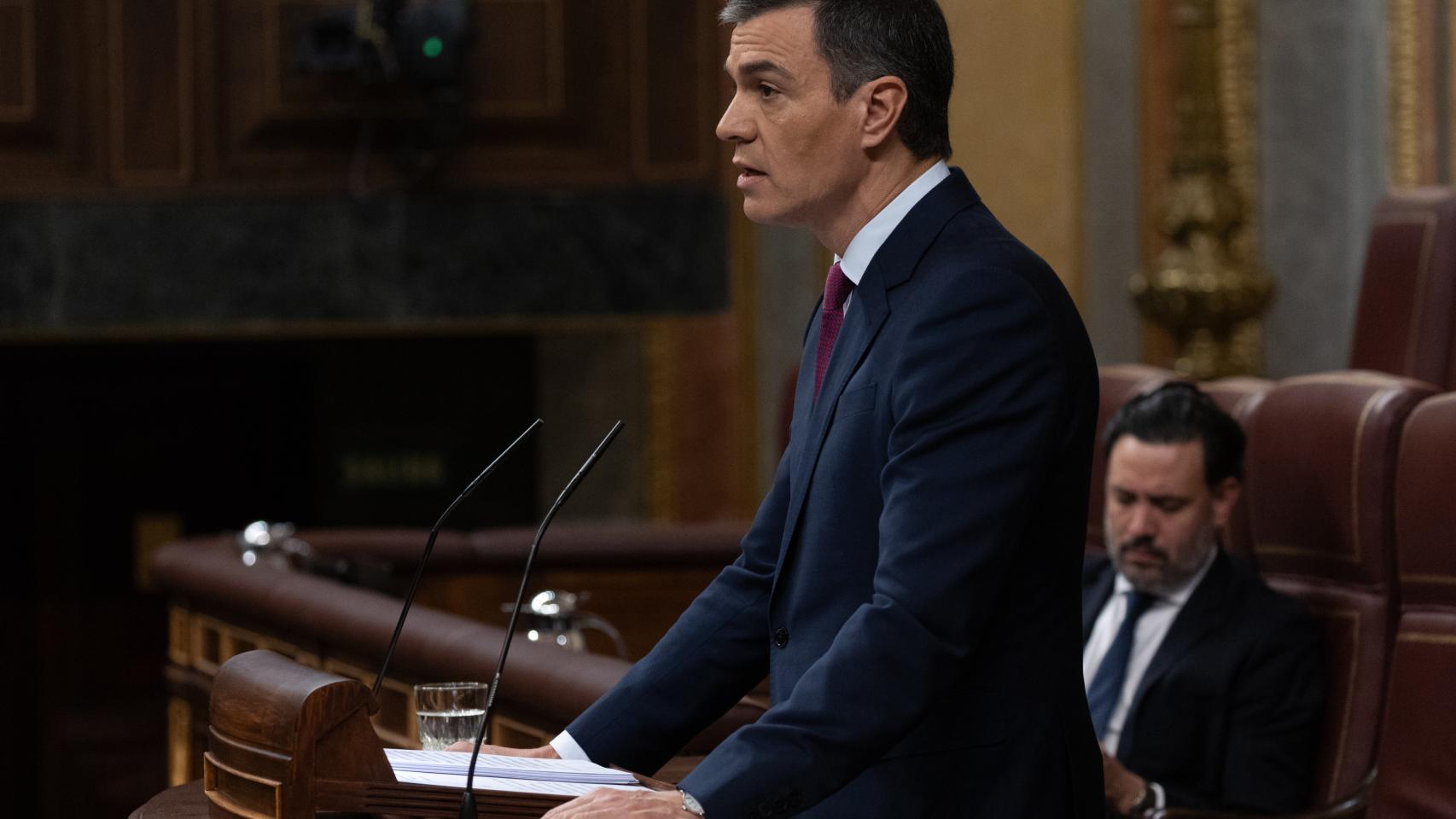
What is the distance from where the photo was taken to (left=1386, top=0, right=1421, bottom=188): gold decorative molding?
18.7 feet

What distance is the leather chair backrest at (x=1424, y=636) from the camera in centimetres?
282

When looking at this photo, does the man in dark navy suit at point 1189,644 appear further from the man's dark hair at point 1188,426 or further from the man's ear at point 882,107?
the man's ear at point 882,107

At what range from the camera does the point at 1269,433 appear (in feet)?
10.8

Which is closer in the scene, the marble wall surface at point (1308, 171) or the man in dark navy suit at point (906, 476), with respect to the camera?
the man in dark navy suit at point (906, 476)

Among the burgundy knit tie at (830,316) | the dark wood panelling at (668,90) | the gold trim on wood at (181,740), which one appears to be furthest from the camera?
the dark wood panelling at (668,90)

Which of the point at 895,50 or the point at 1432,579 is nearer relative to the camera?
the point at 895,50

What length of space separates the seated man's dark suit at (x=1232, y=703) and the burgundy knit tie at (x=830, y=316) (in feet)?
5.11

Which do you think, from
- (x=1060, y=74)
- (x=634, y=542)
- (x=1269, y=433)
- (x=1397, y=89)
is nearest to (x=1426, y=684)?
(x=1269, y=433)

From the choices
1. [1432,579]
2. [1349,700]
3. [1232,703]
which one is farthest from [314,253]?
[1432,579]

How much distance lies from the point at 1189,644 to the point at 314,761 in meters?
1.89

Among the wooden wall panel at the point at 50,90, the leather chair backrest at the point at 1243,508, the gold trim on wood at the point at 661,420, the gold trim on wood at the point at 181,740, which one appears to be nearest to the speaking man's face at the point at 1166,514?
the leather chair backrest at the point at 1243,508

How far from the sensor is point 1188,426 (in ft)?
10.6

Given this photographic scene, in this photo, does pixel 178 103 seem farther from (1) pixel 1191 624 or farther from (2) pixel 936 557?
(2) pixel 936 557

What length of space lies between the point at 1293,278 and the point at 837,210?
5080 millimetres
